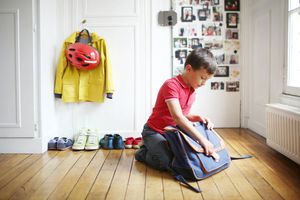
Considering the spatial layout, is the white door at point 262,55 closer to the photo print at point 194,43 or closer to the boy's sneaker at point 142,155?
the photo print at point 194,43

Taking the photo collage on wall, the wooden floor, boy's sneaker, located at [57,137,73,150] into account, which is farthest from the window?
boy's sneaker, located at [57,137,73,150]

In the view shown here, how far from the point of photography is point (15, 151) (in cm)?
285

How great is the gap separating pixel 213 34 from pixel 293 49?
3.98 ft

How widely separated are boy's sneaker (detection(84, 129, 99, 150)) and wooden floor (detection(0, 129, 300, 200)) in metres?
0.12

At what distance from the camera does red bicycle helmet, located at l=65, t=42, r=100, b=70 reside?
10.00ft

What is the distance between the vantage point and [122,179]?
2180mm

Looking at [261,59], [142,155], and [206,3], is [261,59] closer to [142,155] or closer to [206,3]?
[206,3]

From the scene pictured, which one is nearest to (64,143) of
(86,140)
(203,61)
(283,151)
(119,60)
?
(86,140)

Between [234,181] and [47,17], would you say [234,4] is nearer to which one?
[47,17]

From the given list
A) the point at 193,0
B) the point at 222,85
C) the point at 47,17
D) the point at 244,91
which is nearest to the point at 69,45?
the point at 47,17

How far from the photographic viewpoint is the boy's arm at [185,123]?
2.17 metres

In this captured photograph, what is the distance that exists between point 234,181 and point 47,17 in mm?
2091

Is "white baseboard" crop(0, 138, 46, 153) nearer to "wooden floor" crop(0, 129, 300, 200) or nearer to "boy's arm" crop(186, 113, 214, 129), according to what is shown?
"wooden floor" crop(0, 129, 300, 200)

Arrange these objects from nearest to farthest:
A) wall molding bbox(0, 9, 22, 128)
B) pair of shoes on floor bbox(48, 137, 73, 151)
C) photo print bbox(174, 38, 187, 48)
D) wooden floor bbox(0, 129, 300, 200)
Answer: wooden floor bbox(0, 129, 300, 200)
wall molding bbox(0, 9, 22, 128)
pair of shoes on floor bbox(48, 137, 73, 151)
photo print bbox(174, 38, 187, 48)
